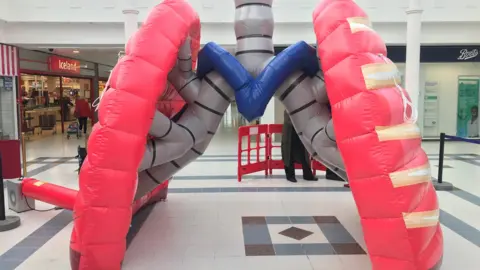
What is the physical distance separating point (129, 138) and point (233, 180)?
4392 millimetres

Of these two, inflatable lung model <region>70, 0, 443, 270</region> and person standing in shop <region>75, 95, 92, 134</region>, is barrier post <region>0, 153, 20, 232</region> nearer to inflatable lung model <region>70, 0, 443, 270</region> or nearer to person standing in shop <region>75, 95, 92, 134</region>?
inflatable lung model <region>70, 0, 443, 270</region>

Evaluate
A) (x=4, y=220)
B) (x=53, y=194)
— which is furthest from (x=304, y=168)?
(x=4, y=220)

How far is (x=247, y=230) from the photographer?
4879 millimetres

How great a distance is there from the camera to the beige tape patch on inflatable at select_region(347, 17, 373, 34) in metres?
3.31

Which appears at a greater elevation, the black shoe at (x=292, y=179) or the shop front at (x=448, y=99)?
the shop front at (x=448, y=99)

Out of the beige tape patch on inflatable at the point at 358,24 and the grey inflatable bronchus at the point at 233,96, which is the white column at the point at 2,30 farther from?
the beige tape patch on inflatable at the point at 358,24

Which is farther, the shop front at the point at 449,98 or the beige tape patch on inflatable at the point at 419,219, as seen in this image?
the shop front at the point at 449,98

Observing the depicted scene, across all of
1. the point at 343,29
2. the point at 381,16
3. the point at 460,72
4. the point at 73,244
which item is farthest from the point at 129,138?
the point at 460,72

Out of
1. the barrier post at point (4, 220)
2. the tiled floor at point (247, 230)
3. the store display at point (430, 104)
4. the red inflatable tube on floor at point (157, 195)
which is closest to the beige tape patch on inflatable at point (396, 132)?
the tiled floor at point (247, 230)

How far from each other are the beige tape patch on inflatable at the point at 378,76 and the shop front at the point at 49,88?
12643 millimetres

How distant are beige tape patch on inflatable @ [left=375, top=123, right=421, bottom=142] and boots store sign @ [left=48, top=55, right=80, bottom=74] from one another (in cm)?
1453

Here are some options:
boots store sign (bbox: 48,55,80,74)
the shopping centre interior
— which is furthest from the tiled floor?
boots store sign (bbox: 48,55,80,74)

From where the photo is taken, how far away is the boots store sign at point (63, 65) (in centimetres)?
1513

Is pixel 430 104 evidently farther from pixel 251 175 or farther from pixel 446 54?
pixel 251 175
